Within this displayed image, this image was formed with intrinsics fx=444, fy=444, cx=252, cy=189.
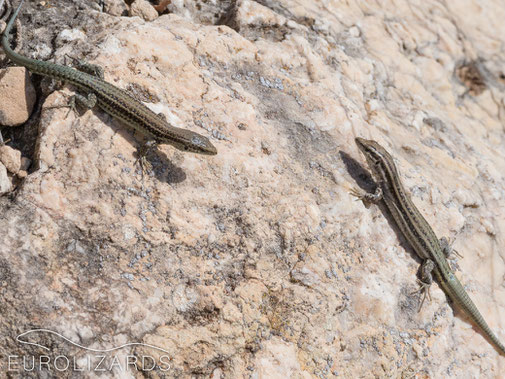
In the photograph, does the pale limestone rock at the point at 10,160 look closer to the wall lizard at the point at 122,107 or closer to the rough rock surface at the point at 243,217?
the rough rock surface at the point at 243,217

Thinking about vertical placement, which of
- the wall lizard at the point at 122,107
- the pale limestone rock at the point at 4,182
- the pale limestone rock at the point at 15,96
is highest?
the wall lizard at the point at 122,107

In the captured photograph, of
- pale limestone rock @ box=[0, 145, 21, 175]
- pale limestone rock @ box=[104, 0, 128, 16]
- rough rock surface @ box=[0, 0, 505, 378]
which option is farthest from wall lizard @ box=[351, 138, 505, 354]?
pale limestone rock @ box=[0, 145, 21, 175]

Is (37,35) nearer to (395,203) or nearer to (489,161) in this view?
(395,203)

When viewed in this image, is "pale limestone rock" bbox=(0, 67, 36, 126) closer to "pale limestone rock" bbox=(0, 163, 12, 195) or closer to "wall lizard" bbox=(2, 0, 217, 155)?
"wall lizard" bbox=(2, 0, 217, 155)

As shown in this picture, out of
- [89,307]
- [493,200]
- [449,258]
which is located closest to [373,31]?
[493,200]

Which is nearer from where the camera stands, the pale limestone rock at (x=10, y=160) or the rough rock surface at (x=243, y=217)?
→ the rough rock surface at (x=243, y=217)

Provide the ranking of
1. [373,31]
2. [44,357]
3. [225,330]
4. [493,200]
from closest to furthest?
1. [44,357]
2. [225,330]
3. [493,200]
4. [373,31]

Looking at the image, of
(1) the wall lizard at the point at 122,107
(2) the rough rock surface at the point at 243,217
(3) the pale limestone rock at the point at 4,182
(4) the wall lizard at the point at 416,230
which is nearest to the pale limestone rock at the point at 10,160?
(3) the pale limestone rock at the point at 4,182

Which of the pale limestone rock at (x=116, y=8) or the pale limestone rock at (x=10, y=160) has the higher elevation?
the pale limestone rock at (x=116, y=8)
